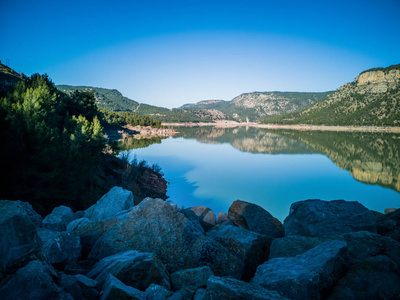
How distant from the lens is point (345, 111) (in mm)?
119000

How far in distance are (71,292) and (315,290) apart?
266 cm

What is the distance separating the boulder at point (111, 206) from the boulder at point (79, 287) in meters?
3.50

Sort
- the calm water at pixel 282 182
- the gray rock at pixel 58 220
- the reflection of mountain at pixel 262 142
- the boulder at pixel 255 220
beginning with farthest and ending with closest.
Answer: the reflection of mountain at pixel 262 142, the calm water at pixel 282 182, the boulder at pixel 255 220, the gray rock at pixel 58 220

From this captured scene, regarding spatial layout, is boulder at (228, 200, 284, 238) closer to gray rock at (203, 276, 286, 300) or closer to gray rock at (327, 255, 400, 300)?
gray rock at (327, 255, 400, 300)

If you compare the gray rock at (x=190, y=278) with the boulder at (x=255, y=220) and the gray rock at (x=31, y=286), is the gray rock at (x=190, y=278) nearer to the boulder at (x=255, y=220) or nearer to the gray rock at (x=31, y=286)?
the gray rock at (x=31, y=286)

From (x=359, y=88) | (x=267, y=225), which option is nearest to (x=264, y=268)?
(x=267, y=225)

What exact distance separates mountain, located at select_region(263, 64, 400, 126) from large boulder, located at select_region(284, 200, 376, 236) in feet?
339

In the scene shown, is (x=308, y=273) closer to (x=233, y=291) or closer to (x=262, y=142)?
(x=233, y=291)

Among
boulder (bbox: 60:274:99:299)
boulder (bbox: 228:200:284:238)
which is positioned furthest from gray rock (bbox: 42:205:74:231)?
boulder (bbox: 228:200:284:238)

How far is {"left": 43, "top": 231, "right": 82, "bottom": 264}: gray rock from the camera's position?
11.3 ft

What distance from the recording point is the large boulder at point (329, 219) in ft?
16.4

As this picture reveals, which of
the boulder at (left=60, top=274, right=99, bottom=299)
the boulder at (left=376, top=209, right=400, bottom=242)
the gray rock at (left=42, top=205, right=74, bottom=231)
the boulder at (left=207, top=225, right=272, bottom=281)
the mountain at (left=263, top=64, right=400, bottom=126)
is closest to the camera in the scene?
the boulder at (left=60, top=274, right=99, bottom=299)

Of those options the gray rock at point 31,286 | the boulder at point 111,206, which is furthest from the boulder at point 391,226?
the boulder at point 111,206

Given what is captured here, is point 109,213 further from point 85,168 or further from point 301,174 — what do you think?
point 301,174
